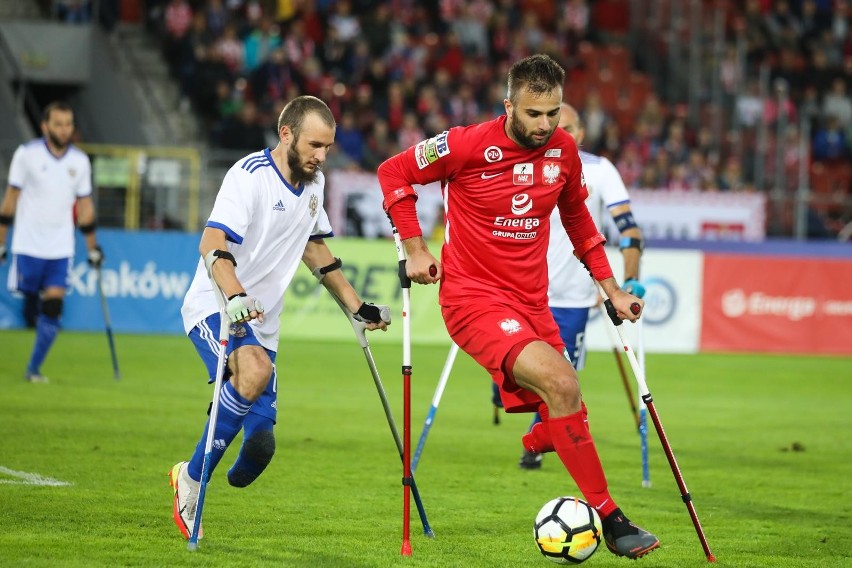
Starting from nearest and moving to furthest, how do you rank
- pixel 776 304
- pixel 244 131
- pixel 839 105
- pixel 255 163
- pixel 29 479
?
pixel 255 163 → pixel 29 479 → pixel 776 304 → pixel 244 131 → pixel 839 105

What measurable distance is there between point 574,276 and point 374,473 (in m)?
2.29

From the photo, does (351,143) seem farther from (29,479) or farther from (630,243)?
(29,479)

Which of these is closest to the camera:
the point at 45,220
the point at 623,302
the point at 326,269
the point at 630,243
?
the point at 623,302

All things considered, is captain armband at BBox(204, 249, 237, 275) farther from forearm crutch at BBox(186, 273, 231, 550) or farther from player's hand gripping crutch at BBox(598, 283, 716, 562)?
player's hand gripping crutch at BBox(598, 283, 716, 562)

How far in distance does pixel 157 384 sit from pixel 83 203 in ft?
7.16

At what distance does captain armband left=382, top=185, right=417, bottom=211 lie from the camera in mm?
7395

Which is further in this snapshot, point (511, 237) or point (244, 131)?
point (244, 131)

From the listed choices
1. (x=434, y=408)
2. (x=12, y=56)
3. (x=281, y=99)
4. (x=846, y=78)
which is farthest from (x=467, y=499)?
(x=846, y=78)

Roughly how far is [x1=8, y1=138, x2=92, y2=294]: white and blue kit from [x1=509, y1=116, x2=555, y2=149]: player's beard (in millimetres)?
8631

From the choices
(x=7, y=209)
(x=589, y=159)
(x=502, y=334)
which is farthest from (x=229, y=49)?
(x=502, y=334)

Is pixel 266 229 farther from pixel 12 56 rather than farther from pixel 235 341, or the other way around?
pixel 12 56

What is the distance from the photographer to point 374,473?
32.7 feet

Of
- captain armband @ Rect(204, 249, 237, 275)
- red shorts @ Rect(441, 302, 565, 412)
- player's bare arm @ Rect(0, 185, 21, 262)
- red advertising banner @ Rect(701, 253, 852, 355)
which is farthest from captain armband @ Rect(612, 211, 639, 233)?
red advertising banner @ Rect(701, 253, 852, 355)

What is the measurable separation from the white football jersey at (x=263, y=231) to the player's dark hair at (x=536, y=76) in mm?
1443
